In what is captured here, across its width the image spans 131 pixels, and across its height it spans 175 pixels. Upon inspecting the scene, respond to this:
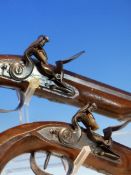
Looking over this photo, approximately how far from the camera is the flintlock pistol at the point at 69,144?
Result: 1629mm

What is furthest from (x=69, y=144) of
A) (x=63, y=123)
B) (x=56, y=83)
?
(x=56, y=83)

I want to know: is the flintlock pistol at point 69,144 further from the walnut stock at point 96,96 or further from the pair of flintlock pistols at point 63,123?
the walnut stock at point 96,96

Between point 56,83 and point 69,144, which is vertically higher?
point 56,83

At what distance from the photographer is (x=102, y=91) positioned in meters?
2.22

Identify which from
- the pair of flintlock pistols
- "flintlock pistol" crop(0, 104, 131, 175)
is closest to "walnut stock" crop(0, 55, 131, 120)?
the pair of flintlock pistols

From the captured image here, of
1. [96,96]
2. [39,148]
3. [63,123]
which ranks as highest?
[96,96]

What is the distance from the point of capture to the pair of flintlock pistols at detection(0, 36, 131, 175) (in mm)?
1669

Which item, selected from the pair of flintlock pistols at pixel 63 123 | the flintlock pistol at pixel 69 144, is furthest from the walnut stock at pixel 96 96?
the flintlock pistol at pixel 69 144

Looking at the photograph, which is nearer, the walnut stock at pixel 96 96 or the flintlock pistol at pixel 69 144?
the flintlock pistol at pixel 69 144

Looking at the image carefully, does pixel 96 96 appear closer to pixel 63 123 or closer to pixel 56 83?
pixel 56 83

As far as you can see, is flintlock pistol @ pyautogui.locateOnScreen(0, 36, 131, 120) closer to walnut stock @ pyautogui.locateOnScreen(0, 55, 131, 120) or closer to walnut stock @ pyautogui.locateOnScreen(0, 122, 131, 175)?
walnut stock @ pyautogui.locateOnScreen(0, 55, 131, 120)

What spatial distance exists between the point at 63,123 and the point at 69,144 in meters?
0.10

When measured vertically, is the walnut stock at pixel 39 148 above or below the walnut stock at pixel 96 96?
below

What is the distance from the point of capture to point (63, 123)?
5.74ft
